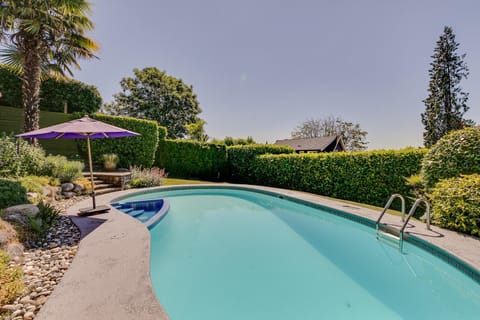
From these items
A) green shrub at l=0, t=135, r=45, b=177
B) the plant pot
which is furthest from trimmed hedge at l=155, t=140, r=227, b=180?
green shrub at l=0, t=135, r=45, b=177

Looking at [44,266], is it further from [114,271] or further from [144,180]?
[144,180]

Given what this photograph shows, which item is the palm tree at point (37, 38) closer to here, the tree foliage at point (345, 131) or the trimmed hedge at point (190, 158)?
the trimmed hedge at point (190, 158)

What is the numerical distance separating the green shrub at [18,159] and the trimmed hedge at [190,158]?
7114 mm

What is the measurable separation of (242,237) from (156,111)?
982 inches

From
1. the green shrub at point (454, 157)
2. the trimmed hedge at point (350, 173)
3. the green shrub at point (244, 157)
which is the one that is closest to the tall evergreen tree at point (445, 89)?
the green shrub at point (244, 157)

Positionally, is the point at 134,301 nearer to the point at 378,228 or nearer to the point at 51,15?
the point at 378,228

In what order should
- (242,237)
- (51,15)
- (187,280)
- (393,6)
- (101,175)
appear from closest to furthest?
(187,280), (242,237), (51,15), (393,6), (101,175)

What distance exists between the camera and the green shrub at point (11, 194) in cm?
479

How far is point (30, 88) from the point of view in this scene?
8.55 meters

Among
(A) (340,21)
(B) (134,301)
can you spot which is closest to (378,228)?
(B) (134,301)

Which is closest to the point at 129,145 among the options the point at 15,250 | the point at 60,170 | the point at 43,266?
the point at 60,170

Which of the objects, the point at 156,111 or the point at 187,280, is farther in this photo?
the point at 156,111

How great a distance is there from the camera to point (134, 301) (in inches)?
89.1

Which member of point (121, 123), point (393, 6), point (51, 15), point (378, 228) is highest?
point (393, 6)
